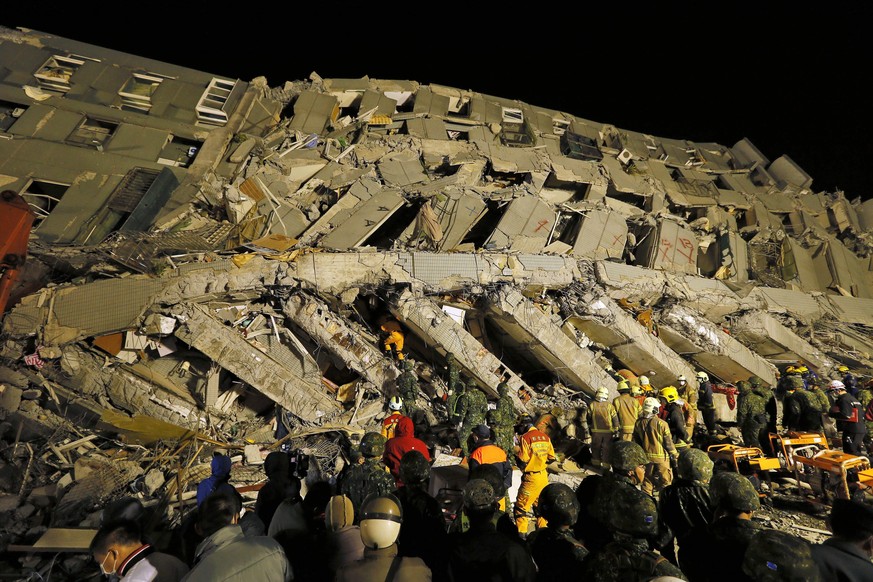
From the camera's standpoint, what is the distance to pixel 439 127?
58.4ft

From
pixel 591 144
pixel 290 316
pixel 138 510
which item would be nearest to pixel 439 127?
pixel 591 144

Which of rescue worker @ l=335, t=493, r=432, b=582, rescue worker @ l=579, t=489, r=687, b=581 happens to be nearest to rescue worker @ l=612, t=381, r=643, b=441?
rescue worker @ l=579, t=489, r=687, b=581

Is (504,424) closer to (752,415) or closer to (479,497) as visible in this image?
(752,415)

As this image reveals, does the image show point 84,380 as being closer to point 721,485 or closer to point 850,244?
point 721,485

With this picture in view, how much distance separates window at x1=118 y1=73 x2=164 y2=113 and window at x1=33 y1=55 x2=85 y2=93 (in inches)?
68.9

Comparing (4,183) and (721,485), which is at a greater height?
(721,485)

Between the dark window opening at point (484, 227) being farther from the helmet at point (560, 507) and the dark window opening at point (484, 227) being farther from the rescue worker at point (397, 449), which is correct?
the helmet at point (560, 507)

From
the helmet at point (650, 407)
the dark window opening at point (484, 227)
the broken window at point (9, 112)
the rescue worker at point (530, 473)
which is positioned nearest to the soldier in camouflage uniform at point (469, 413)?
the rescue worker at point (530, 473)

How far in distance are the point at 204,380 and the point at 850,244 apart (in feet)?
81.8

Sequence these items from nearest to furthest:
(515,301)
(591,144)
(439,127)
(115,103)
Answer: (515,301)
(115,103)
(439,127)
(591,144)

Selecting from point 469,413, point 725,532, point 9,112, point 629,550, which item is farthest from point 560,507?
point 9,112

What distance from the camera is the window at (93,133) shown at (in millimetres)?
14867

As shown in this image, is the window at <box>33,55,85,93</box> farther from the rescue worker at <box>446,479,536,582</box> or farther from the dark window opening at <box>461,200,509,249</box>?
the rescue worker at <box>446,479,536,582</box>

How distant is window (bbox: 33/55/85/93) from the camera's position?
16.6 m
